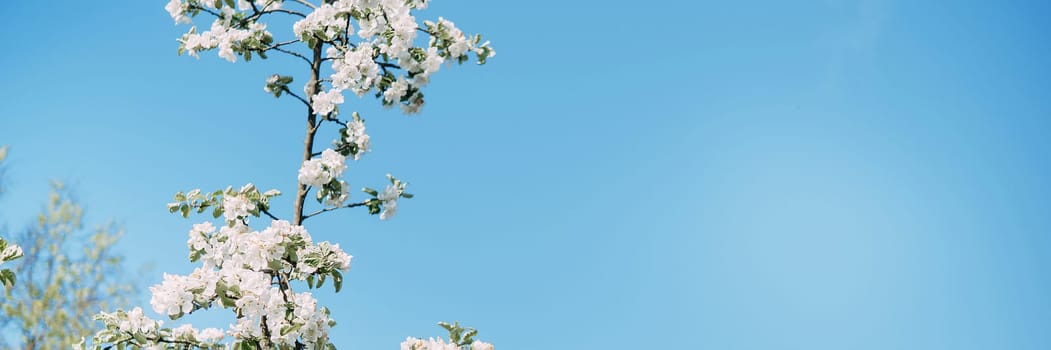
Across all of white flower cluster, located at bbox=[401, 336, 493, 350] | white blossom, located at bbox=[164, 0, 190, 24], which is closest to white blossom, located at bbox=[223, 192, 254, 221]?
white flower cluster, located at bbox=[401, 336, 493, 350]

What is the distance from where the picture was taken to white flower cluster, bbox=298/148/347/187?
5527 mm

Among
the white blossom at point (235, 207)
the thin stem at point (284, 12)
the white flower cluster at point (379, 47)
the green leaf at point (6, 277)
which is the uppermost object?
the thin stem at point (284, 12)

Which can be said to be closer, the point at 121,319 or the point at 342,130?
the point at 121,319

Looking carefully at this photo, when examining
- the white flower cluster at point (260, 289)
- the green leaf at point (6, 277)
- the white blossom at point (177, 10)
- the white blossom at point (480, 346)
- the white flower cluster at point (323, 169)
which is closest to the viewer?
the green leaf at point (6, 277)

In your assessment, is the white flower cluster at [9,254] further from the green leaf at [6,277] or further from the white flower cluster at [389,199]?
the white flower cluster at [389,199]

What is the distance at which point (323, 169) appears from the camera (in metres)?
5.62

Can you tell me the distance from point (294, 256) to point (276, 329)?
18.1 inches

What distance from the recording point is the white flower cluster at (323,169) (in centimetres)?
553

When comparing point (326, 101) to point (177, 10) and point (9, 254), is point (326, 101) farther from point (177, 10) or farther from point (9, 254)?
point (9, 254)

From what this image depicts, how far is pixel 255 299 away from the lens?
14.9ft

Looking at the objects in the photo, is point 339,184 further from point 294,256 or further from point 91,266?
point 91,266

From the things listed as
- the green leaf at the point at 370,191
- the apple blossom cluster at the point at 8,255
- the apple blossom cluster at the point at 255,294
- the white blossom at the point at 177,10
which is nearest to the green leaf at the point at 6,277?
the apple blossom cluster at the point at 8,255

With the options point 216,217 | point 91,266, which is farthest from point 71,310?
point 216,217

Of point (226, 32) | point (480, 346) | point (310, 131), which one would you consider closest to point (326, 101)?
point (310, 131)
